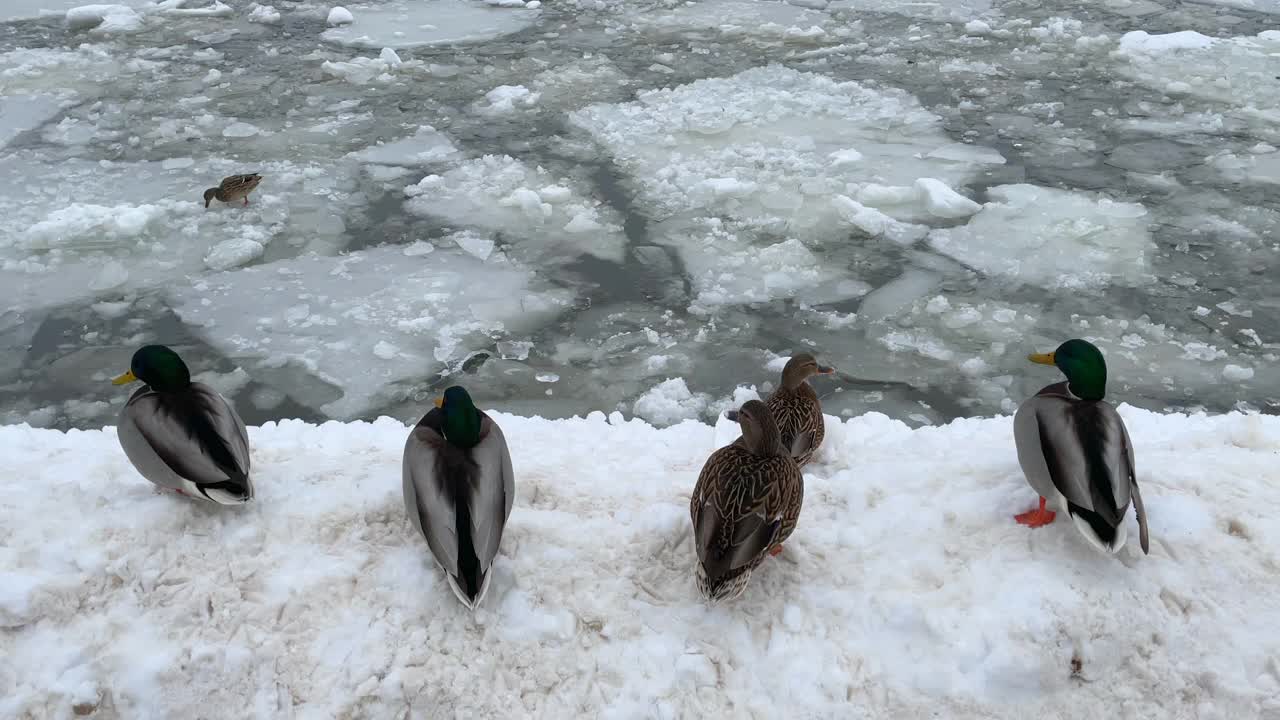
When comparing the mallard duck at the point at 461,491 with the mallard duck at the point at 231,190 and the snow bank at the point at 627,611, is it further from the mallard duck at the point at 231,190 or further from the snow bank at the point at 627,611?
the mallard duck at the point at 231,190

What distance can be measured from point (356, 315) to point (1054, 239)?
3828 millimetres

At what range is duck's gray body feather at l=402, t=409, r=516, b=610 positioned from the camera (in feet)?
7.81

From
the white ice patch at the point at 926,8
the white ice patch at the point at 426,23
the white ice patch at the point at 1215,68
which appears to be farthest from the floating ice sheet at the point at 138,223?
the white ice patch at the point at 1215,68

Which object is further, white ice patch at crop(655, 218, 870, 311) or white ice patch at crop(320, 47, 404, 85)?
white ice patch at crop(320, 47, 404, 85)

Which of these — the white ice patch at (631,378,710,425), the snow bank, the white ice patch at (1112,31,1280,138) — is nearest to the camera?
the snow bank

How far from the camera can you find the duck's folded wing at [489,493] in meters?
2.40

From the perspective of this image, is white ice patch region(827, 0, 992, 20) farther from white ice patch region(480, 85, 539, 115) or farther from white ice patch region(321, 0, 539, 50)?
white ice patch region(480, 85, 539, 115)

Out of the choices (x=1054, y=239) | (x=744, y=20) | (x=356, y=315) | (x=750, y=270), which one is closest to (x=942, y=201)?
(x=1054, y=239)

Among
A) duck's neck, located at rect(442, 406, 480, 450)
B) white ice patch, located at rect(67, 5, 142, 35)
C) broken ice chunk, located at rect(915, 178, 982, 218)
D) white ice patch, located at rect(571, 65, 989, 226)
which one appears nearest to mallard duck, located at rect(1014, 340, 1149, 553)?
duck's neck, located at rect(442, 406, 480, 450)

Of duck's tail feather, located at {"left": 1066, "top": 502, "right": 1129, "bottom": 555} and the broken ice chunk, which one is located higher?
duck's tail feather, located at {"left": 1066, "top": 502, "right": 1129, "bottom": 555}

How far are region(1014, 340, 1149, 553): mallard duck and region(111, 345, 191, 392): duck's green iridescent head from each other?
8.03 ft

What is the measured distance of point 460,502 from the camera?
7.91ft

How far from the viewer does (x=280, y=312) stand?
190 inches

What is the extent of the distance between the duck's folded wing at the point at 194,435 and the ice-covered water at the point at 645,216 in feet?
4.45
